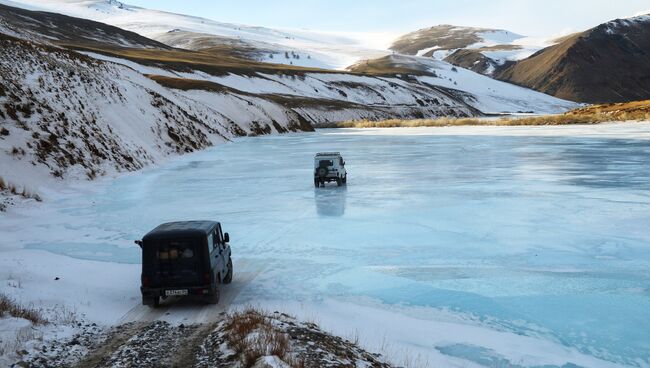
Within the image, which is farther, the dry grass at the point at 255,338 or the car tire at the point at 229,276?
the car tire at the point at 229,276

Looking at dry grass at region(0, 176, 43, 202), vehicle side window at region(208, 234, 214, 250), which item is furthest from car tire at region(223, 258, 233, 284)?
dry grass at region(0, 176, 43, 202)

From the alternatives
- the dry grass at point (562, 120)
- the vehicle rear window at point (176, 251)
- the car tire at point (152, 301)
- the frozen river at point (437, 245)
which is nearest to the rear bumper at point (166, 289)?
the car tire at point (152, 301)

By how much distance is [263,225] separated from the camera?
19.9 metres

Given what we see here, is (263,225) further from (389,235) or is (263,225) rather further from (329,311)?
(329,311)

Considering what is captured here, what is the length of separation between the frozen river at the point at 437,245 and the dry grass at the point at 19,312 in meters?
2.48

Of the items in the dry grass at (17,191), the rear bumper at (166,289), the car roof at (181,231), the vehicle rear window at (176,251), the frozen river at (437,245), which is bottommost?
the frozen river at (437,245)

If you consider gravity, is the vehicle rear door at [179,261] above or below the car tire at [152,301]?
above

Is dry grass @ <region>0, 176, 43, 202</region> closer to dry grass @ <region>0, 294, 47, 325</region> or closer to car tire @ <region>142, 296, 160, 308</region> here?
dry grass @ <region>0, 294, 47, 325</region>

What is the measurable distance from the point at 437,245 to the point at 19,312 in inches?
437

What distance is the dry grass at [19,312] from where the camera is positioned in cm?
1048

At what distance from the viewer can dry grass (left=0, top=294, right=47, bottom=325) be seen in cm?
1048

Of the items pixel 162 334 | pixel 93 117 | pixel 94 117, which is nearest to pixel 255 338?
pixel 162 334

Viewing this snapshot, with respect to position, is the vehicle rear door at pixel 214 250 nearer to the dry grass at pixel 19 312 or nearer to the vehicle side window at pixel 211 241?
the vehicle side window at pixel 211 241

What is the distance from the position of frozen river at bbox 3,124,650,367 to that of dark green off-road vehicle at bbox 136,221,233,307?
1127 millimetres
